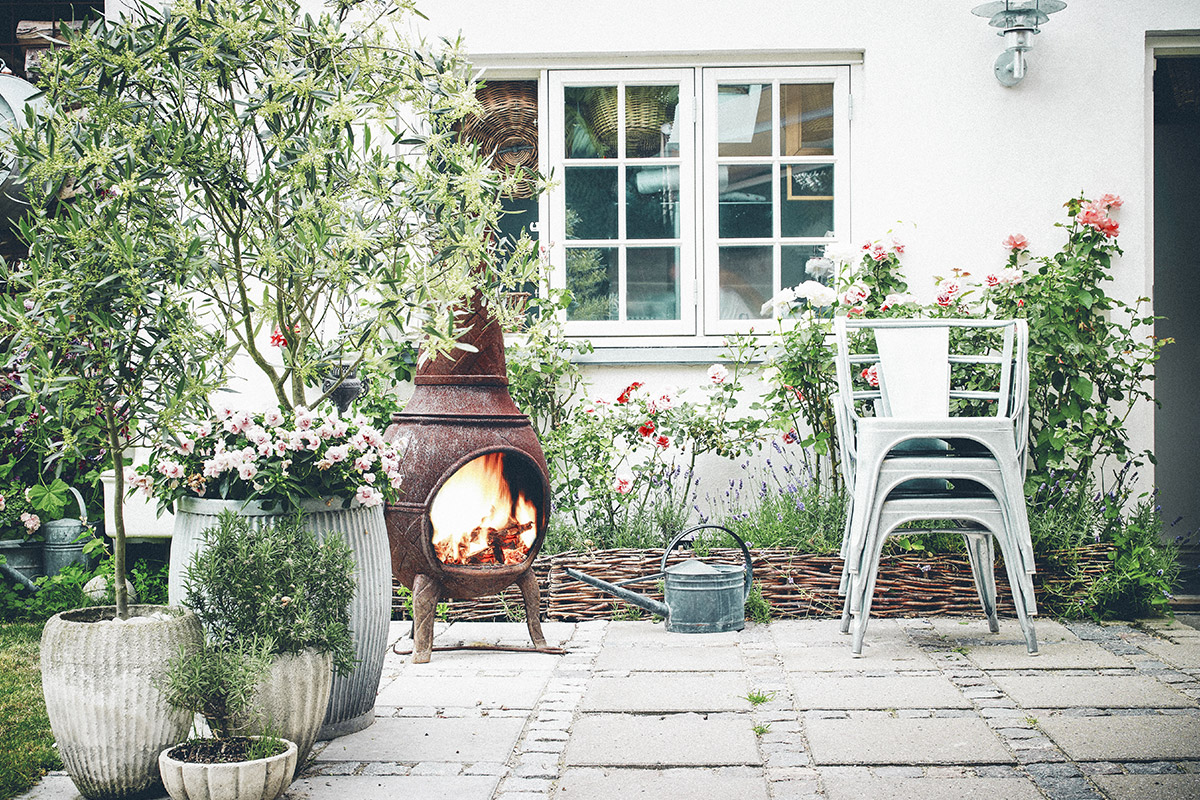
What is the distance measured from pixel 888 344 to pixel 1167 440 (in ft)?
11.5

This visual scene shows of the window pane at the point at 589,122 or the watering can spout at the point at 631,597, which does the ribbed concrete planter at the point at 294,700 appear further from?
the window pane at the point at 589,122

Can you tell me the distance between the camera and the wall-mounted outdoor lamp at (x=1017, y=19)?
455 cm

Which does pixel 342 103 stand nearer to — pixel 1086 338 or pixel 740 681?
pixel 740 681

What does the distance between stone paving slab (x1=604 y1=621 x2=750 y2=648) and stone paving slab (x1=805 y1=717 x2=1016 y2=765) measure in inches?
38.5

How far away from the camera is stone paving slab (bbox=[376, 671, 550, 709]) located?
3.01 m

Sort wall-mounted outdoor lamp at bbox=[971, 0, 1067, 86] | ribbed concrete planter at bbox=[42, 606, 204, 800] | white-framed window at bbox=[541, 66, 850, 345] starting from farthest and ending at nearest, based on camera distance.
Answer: white-framed window at bbox=[541, 66, 850, 345] → wall-mounted outdoor lamp at bbox=[971, 0, 1067, 86] → ribbed concrete planter at bbox=[42, 606, 204, 800]

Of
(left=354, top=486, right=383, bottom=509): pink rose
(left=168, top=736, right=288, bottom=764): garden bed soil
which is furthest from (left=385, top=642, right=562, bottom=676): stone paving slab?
(left=168, top=736, right=288, bottom=764): garden bed soil

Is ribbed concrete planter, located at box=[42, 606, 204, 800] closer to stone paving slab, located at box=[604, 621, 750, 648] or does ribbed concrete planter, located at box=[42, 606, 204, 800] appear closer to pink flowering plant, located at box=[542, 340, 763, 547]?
stone paving slab, located at box=[604, 621, 750, 648]

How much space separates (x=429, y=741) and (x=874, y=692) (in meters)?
1.36

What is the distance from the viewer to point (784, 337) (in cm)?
447

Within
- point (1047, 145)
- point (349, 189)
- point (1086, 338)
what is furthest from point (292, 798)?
point (1047, 145)

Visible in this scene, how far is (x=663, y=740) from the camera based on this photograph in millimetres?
2645

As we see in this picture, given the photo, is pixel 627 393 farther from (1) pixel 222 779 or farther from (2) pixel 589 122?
(1) pixel 222 779

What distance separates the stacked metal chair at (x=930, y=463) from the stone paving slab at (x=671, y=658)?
1.54ft
